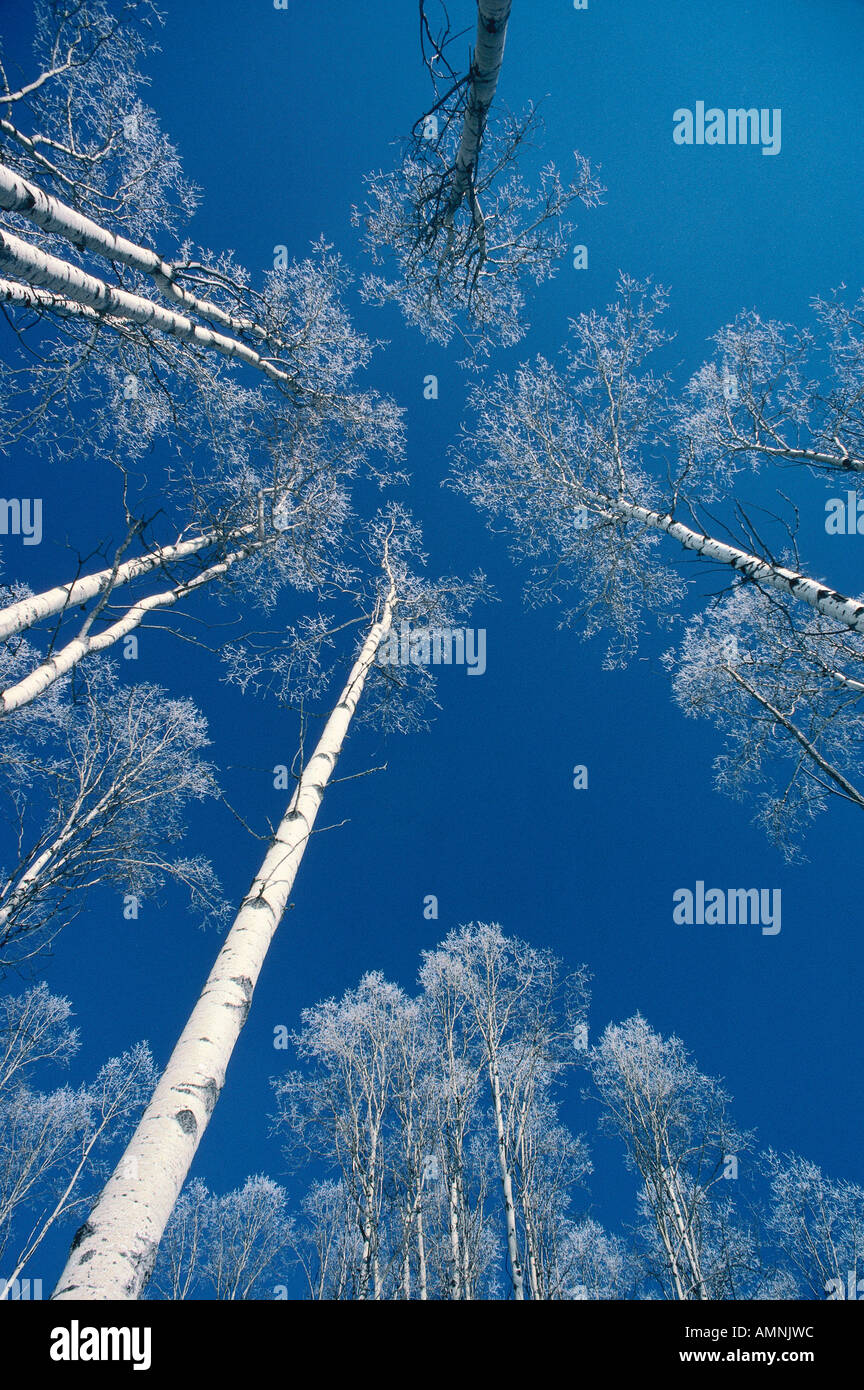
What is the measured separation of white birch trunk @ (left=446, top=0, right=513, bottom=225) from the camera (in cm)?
268

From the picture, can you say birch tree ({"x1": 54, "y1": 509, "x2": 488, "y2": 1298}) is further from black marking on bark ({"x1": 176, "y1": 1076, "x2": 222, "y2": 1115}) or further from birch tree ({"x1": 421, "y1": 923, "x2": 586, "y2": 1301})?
birch tree ({"x1": 421, "y1": 923, "x2": 586, "y2": 1301})

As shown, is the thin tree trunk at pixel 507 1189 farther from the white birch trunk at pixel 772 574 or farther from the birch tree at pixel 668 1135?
the white birch trunk at pixel 772 574

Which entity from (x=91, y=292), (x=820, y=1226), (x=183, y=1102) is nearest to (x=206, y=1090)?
(x=183, y=1102)

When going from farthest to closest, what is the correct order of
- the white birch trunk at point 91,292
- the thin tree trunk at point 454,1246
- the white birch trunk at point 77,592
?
1. the thin tree trunk at point 454,1246
2. the white birch trunk at point 77,592
3. the white birch trunk at point 91,292

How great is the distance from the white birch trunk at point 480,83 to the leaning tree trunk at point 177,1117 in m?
4.36

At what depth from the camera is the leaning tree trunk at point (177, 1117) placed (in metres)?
1.67

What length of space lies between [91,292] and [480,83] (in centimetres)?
306

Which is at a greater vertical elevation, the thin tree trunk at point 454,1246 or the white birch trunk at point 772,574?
the white birch trunk at point 772,574

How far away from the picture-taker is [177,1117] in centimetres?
204

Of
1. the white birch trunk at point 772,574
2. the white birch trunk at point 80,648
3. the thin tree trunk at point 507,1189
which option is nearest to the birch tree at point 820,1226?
the thin tree trunk at point 507,1189

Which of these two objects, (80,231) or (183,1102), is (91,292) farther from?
(183,1102)

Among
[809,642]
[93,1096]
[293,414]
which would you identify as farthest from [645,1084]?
[293,414]

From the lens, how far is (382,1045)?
9.75 meters

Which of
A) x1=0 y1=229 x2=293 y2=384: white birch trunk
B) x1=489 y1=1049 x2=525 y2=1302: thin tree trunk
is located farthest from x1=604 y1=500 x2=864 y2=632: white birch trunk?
x1=489 y1=1049 x2=525 y2=1302: thin tree trunk
